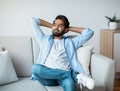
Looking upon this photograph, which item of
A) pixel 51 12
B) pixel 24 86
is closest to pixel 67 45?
pixel 24 86

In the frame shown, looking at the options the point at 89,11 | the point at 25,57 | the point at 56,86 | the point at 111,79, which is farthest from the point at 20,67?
the point at 89,11

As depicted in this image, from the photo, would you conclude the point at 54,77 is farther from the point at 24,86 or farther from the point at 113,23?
the point at 113,23

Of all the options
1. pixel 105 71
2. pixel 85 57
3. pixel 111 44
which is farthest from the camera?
pixel 111 44

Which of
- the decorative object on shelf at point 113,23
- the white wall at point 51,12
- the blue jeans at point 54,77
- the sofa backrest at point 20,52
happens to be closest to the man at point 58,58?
the blue jeans at point 54,77

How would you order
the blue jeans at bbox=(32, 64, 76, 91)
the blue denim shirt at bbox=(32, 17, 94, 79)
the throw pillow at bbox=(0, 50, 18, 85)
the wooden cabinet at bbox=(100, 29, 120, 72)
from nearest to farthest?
the blue jeans at bbox=(32, 64, 76, 91), the throw pillow at bbox=(0, 50, 18, 85), the blue denim shirt at bbox=(32, 17, 94, 79), the wooden cabinet at bbox=(100, 29, 120, 72)

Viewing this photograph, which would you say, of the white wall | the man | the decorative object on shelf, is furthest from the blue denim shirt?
the decorative object on shelf

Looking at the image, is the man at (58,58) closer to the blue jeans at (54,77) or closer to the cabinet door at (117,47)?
the blue jeans at (54,77)

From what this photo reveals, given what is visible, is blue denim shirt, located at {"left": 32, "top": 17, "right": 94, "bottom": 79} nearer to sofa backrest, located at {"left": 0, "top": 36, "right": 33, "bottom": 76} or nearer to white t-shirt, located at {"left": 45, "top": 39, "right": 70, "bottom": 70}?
white t-shirt, located at {"left": 45, "top": 39, "right": 70, "bottom": 70}

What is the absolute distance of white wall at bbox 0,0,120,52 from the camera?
317 centimetres

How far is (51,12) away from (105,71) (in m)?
1.59

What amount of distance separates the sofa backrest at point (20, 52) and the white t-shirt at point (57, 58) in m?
0.27

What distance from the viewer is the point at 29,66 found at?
229 centimetres

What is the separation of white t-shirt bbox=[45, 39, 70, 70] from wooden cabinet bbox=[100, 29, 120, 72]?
1.19 meters

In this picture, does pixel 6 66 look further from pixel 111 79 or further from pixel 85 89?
pixel 111 79
